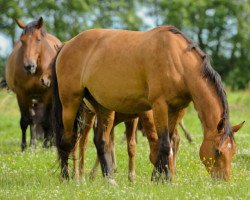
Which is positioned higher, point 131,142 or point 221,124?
point 221,124

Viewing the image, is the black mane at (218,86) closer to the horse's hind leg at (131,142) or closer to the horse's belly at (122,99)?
the horse's belly at (122,99)

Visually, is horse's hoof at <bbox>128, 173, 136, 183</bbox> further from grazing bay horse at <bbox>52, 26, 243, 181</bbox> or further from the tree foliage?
the tree foliage

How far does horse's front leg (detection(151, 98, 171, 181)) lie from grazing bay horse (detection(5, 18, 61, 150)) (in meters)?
6.00

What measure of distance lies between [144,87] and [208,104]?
3.29 feet

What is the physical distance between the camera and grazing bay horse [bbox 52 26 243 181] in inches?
360

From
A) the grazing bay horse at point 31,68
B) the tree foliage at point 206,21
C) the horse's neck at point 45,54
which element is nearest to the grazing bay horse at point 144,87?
the grazing bay horse at point 31,68

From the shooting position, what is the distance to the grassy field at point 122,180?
841cm

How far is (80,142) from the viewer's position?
12055mm

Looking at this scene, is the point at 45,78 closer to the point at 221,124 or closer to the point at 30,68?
the point at 30,68

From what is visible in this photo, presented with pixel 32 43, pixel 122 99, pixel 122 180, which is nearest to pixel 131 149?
pixel 122 180

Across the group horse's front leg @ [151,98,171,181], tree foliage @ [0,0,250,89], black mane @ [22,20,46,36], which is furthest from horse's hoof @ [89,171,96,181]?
tree foliage @ [0,0,250,89]

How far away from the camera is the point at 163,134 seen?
9422 mm

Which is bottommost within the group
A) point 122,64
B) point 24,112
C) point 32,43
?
point 24,112

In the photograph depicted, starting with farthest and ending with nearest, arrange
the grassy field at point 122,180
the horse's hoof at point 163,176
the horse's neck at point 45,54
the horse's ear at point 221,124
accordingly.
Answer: the horse's neck at point 45,54
the horse's hoof at point 163,176
the horse's ear at point 221,124
the grassy field at point 122,180
